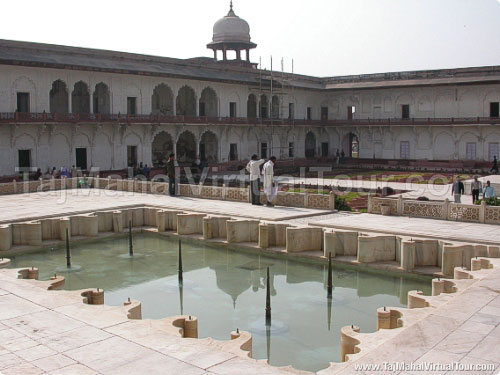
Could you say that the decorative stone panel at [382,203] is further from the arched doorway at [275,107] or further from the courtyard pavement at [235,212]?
the arched doorway at [275,107]

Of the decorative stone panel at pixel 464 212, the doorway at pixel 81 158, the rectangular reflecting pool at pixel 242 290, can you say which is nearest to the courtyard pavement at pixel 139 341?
the rectangular reflecting pool at pixel 242 290

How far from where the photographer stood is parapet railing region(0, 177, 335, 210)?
18219mm

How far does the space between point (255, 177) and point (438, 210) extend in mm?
5633

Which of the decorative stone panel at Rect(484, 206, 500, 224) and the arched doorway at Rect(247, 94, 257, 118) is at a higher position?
the arched doorway at Rect(247, 94, 257, 118)

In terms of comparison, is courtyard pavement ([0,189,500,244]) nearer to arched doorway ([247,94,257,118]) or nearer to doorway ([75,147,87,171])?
doorway ([75,147,87,171])

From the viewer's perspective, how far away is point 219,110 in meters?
38.9

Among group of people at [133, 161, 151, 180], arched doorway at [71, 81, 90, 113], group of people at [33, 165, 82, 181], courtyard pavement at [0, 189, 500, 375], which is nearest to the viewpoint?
courtyard pavement at [0, 189, 500, 375]

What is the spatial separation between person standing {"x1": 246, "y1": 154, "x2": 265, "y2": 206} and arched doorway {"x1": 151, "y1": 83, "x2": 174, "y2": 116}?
19475 mm

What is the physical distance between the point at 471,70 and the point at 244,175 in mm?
17818

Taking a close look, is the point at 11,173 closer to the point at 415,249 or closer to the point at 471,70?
the point at 415,249

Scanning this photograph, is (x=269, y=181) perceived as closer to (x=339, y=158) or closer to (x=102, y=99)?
(x=102, y=99)

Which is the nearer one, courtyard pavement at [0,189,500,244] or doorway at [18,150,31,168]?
courtyard pavement at [0,189,500,244]

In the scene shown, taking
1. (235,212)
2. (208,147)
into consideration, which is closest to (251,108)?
(208,147)

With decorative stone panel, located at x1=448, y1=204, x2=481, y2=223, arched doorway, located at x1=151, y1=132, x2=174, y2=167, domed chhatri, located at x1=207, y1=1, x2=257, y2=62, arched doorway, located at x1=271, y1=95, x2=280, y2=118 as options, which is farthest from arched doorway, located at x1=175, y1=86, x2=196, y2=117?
decorative stone panel, located at x1=448, y1=204, x2=481, y2=223
